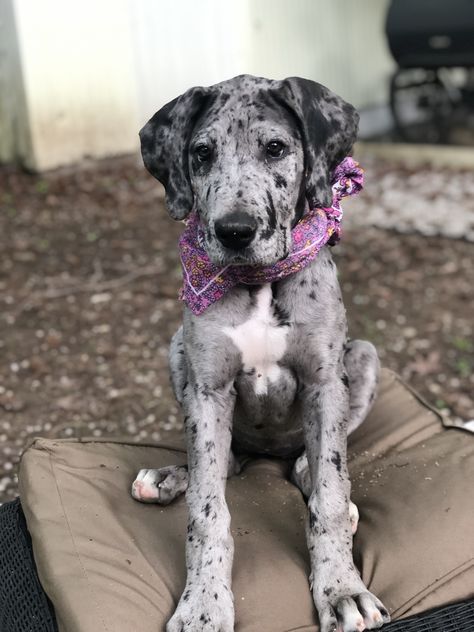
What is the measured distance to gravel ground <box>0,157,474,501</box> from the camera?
17.5 feet

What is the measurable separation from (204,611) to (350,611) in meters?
0.44

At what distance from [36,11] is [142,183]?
190 cm

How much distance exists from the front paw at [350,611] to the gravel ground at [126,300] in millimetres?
2213

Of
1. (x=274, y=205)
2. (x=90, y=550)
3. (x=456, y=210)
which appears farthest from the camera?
(x=456, y=210)

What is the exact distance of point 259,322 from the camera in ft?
9.81

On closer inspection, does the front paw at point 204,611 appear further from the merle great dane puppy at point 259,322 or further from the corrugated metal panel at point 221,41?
the corrugated metal panel at point 221,41

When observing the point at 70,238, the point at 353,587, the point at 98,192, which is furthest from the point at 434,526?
the point at 98,192

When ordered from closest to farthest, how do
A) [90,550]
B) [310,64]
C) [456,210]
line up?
[90,550] < [456,210] < [310,64]

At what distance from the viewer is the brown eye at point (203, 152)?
278 cm

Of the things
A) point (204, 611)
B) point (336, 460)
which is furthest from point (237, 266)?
point (204, 611)

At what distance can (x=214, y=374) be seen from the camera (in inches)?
118

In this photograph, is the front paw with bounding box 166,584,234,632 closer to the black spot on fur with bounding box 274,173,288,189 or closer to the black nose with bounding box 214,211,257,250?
the black nose with bounding box 214,211,257,250

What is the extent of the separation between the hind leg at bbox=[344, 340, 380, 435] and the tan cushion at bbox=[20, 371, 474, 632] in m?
0.23

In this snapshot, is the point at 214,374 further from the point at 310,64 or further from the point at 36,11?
the point at 310,64
